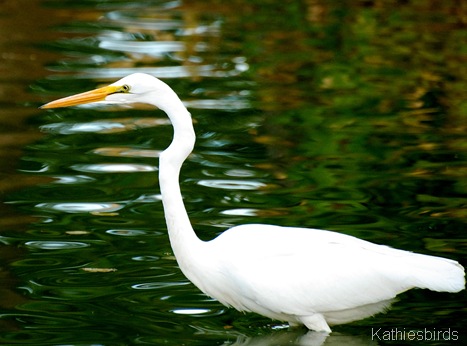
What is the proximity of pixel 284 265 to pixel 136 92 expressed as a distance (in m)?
1.17

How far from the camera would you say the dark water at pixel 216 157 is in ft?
19.1

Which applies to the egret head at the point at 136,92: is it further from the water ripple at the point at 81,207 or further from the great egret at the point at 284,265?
the water ripple at the point at 81,207

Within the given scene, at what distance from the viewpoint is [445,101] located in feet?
35.3

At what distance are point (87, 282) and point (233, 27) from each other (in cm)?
949

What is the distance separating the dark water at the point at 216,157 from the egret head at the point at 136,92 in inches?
47.6

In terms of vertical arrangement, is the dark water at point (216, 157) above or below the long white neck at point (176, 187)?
below

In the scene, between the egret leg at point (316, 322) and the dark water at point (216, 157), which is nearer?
the egret leg at point (316, 322)

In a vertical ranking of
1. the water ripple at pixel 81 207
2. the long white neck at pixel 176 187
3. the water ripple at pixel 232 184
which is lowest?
the water ripple at pixel 232 184

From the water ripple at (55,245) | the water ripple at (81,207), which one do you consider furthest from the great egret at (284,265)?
the water ripple at (81,207)

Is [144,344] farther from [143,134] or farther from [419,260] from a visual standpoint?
[143,134]

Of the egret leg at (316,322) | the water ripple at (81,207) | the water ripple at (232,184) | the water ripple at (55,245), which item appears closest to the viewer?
the egret leg at (316,322)

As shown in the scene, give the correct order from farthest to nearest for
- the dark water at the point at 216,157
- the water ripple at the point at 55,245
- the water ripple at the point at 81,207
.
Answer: the water ripple at the point at 81,207, the water ripple at the point at 55,245, the dark water at the point at 216,157

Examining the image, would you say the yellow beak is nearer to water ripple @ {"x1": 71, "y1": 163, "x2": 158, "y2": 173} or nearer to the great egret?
the great egret

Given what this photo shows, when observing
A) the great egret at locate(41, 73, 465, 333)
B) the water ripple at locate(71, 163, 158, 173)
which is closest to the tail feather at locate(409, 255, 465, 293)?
the great egret at locate(41, 73, 465, 333)
